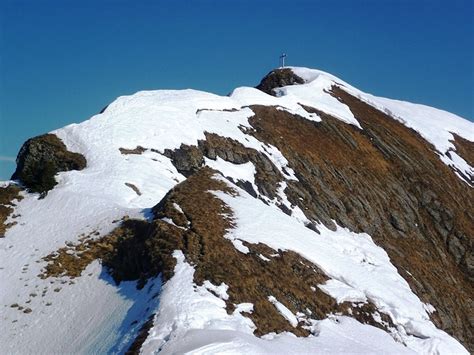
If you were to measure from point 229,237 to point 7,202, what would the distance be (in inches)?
454

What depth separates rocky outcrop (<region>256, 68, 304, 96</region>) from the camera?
60750 millimetres

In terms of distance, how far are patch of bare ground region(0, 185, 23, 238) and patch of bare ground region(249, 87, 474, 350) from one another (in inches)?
625

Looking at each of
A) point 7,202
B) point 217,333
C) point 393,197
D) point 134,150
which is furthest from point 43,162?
point 393,197

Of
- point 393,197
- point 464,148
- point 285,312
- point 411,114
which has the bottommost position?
point 285,312

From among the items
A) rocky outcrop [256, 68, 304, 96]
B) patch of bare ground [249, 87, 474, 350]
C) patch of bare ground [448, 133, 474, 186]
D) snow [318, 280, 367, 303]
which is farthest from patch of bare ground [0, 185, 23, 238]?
patch of bare ground [448, 133, 474, 186]

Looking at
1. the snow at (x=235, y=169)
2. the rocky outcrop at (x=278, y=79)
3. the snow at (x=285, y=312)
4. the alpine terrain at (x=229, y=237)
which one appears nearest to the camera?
the alpine terrain at (x=229, y=237)

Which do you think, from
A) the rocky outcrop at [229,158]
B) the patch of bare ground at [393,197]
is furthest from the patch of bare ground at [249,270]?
the patch of bare ground at [393,197]

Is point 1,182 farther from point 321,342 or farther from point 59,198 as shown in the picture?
point 321,342

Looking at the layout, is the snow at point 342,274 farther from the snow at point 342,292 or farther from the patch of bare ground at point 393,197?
the patch of bare ground at point 393,197

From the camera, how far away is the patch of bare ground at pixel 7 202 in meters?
21.8

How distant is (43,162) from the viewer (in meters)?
26.3

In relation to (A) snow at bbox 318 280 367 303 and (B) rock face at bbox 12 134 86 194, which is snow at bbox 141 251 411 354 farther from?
(B) rock face at bbox 12 134 86 194

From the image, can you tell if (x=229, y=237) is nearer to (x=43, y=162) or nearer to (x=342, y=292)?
(x=342, y=292)

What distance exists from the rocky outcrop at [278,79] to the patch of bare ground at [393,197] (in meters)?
14.8
